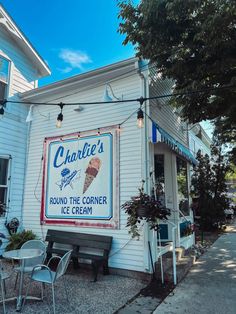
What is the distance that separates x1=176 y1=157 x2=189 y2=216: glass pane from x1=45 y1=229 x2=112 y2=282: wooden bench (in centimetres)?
321

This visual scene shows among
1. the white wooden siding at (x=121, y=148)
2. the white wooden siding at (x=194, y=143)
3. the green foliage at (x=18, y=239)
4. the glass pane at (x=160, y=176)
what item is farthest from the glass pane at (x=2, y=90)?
the white wooden siding at (x=194, y=143)

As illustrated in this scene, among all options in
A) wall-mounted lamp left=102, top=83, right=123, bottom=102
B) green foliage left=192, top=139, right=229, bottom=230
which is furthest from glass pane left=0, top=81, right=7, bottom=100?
green foliage left=192, top=139, right=229, bottom=230

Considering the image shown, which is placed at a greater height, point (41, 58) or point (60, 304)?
point (41, 58)

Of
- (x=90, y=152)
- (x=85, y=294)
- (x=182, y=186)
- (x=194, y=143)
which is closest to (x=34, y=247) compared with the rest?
(x=85, y=294)

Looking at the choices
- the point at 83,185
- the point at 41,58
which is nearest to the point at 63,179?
the point at 83,185

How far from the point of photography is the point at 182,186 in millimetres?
8609

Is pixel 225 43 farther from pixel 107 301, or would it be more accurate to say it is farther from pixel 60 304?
pixel 60 304

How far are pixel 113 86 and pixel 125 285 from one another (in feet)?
15.2

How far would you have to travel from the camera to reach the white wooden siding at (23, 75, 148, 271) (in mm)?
5844

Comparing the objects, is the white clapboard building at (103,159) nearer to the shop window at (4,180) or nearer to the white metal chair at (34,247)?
the shop window at (4,180)

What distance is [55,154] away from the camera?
738cm

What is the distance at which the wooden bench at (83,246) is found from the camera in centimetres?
563

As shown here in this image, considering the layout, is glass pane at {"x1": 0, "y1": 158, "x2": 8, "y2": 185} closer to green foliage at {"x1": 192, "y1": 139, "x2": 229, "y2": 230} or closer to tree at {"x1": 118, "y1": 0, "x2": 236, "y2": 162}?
tree at {"x1": 118, "y1": 0, "x2": 236, "y2": 162}

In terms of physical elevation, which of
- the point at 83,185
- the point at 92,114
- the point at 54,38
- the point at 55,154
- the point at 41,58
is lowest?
the point at 83,185
